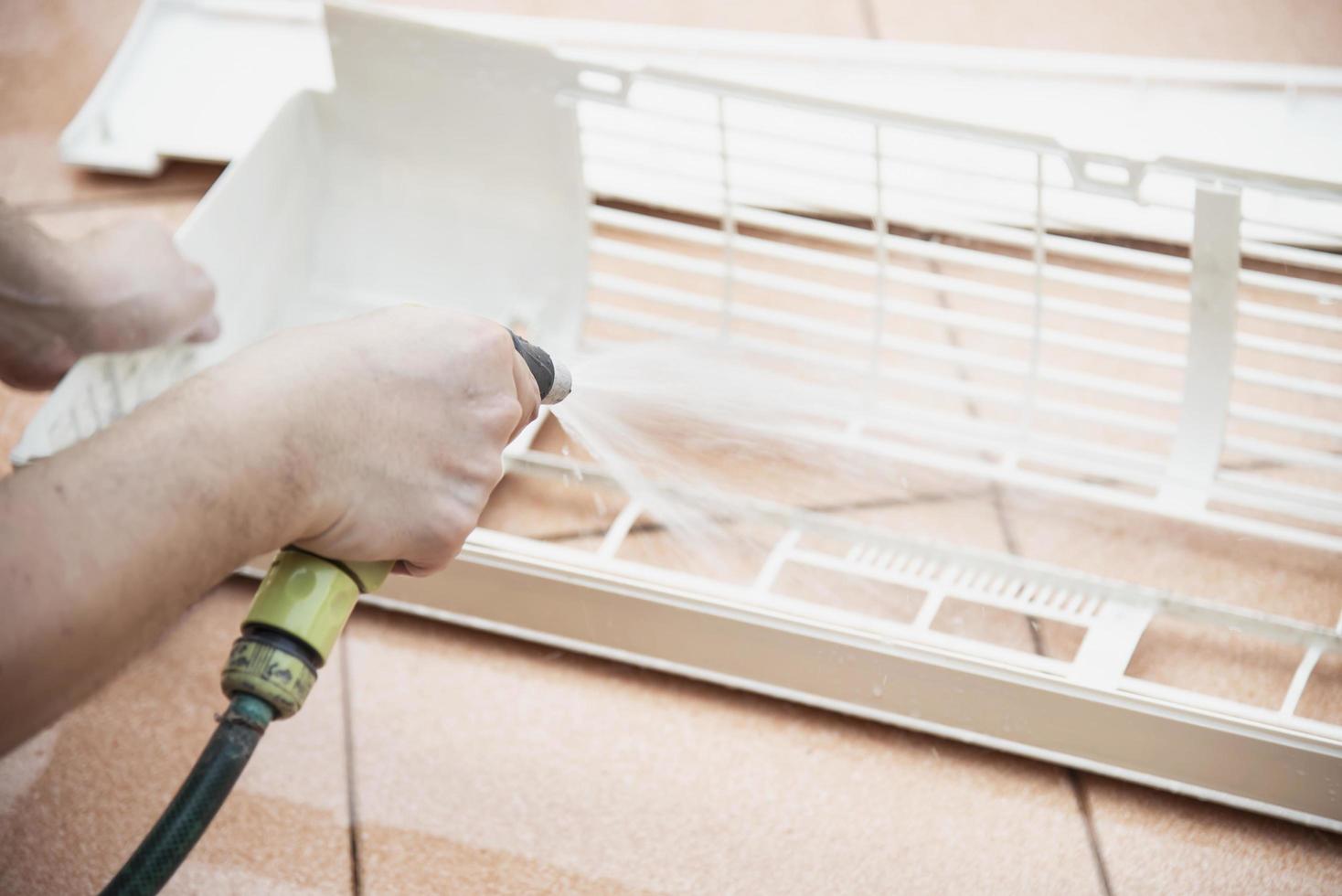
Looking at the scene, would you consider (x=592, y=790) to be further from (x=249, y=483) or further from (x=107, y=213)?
(x=107, y=213)

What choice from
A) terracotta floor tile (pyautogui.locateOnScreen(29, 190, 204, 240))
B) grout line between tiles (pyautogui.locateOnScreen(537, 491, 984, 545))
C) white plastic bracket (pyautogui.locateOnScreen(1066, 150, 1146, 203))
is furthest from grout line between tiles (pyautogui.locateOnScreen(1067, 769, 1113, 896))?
terracotta floor tile (pyautogui.locateOnScreen(29, 190, 204, 240))

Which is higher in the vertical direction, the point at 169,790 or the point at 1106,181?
the point at 1106,181

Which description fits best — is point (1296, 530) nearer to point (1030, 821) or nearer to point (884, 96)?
point (1030, 821)

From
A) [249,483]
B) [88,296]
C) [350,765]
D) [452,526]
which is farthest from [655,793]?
[88,296]

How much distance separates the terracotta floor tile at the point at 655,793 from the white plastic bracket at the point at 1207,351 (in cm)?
28

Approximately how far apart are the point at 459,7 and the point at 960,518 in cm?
100

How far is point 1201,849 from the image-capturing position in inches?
31.3

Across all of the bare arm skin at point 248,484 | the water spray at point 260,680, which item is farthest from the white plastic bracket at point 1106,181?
the water spray at point 260,680

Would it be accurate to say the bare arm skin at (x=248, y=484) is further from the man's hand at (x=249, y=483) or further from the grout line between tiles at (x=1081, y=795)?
the grout line between tiles at (x=1081, y=795)

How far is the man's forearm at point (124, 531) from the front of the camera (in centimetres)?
45

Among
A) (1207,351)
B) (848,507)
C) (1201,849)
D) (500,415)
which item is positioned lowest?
(1201,849)

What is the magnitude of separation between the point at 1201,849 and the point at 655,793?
37 cm

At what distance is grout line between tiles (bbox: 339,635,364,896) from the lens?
778 millimetres

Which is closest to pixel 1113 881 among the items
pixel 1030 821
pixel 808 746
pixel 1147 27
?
pixel 1030 821
